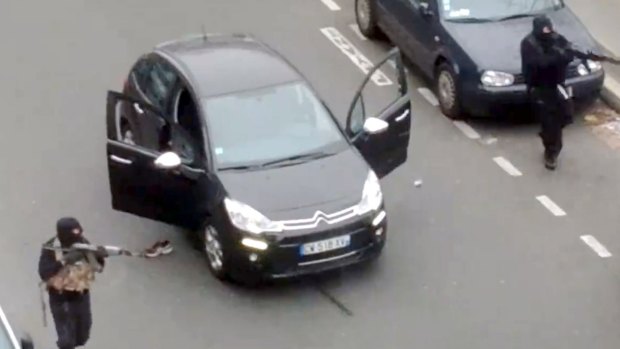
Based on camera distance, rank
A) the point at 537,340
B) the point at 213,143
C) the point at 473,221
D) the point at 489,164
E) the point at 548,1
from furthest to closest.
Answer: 1. the point at 548,1
2. the point at 489,164
3. the point at 473,221
4. the point at 213,143
5. the point at 537,340

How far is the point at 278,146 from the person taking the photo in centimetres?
1294

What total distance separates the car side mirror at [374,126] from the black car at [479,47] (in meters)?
2.26

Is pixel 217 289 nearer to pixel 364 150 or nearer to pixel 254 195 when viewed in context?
pixel 254 195

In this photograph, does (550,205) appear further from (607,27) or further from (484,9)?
(607,27)

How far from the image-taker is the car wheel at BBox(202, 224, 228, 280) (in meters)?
12.6

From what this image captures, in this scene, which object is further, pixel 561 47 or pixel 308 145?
pixel 561 47

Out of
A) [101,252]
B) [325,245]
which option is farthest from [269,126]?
[101,252]

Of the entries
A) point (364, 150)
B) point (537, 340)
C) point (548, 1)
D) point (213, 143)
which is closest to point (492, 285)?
point (537, 340)

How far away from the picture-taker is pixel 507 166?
14844 mm

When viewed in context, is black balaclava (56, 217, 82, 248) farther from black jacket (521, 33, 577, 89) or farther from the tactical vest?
black jacket (521, 33, 577, 89)

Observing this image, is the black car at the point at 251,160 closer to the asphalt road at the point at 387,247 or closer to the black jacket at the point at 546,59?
the asphalt road at the point at 387,247

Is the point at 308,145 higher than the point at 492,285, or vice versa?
the point at 308,145

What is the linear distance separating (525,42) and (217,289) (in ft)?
13.6

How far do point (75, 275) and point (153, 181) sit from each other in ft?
7.19
